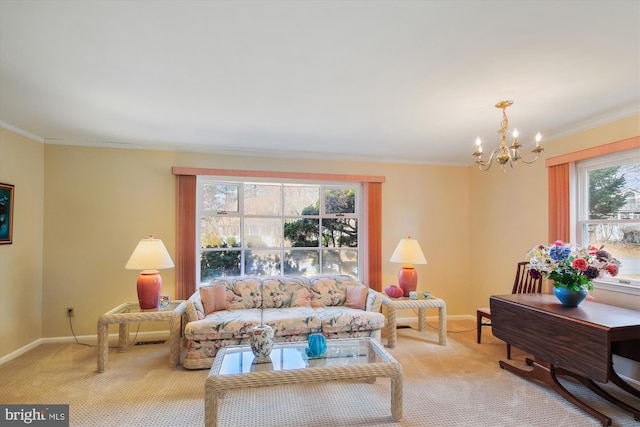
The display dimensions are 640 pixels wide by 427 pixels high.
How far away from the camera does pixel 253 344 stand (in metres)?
2.28

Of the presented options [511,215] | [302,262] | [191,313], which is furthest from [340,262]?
[511,215]

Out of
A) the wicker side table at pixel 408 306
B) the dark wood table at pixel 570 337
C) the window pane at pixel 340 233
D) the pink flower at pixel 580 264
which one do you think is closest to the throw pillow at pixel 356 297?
the wicker side table at pixel 408 306

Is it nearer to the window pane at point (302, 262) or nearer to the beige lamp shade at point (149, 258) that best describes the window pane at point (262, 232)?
the window pane at point (302, 262)

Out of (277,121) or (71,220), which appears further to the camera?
(71,220)

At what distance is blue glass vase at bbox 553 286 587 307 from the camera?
2498 mm

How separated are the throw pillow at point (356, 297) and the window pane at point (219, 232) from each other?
1527 millimetres

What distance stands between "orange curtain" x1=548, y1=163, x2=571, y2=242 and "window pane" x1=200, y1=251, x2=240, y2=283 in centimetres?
353

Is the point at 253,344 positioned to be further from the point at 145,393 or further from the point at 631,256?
the point at 631,256

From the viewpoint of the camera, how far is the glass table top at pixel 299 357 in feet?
7.04

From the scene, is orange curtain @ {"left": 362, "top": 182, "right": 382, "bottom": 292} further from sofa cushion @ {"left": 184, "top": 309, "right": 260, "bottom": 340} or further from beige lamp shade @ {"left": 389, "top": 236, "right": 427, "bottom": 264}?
sofa cushion @ {"left": 184, "top": 309, "right": 260, "bottom": 340}

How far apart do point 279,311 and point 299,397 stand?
1039mm

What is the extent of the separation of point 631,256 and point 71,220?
18.1ft

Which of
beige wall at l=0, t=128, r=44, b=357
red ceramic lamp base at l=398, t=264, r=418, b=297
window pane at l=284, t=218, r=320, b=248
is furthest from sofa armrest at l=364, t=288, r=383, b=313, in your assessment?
beige wall at l=0, t=128, r=44, b=357

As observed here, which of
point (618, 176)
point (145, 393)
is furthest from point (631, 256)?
point (145, 393)
